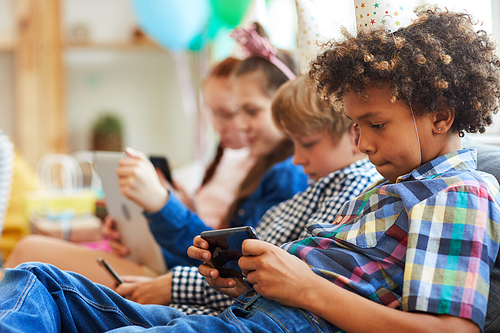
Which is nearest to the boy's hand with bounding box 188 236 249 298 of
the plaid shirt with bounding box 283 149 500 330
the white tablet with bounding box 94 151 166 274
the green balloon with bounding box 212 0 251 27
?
the plaid shirt with bounding box 283 149 500 330

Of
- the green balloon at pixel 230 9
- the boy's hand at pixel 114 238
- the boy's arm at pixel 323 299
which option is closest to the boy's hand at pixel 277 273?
the boy's arm at pixel 323 299

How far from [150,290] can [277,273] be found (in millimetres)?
440

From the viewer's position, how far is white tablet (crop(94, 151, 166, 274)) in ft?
3.98

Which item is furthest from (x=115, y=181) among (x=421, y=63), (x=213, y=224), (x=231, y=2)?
(x=231, y=2)

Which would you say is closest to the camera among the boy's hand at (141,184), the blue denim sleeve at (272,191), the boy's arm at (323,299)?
the boy's arm at (323,299)

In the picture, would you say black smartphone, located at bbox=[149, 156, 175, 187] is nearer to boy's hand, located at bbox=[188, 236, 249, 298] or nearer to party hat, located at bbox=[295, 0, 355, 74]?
party hat, located at bbox=[295, 0, 355, 74]

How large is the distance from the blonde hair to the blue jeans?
39 cm

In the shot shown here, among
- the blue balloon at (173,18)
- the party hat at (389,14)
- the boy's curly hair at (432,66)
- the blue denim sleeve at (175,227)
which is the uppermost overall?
the blue balloon at (173,18)

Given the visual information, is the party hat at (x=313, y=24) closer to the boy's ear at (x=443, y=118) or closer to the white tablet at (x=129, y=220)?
the boy's ear at (x=443, y=118)

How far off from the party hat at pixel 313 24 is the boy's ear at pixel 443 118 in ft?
0.95

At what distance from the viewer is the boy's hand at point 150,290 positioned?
96 centimetres

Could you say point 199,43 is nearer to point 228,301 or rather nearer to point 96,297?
point 228,301

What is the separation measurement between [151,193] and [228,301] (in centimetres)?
31

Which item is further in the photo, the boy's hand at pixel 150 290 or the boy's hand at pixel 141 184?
the boy's hand at pixel 141 184
